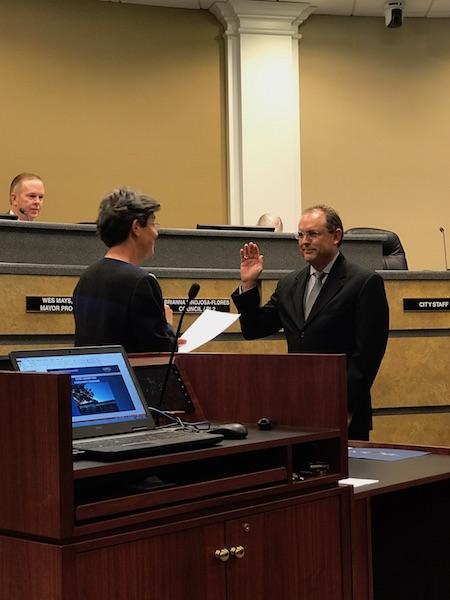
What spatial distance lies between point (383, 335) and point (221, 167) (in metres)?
4.98

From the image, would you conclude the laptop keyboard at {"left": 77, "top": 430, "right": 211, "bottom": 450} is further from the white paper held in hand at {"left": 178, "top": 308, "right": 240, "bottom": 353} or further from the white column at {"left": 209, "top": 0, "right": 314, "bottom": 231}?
the white column at {"left": 209, "top": 0, "right": 314, "bottom": 231}

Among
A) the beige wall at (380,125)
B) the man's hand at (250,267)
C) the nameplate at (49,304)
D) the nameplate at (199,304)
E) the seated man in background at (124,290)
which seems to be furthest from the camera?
the beige wall at (380,125)

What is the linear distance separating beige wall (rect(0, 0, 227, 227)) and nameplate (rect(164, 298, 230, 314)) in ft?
9.16

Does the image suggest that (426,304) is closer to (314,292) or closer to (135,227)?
(314,292)

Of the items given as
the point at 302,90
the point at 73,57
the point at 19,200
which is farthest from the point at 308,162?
the point at 19,200

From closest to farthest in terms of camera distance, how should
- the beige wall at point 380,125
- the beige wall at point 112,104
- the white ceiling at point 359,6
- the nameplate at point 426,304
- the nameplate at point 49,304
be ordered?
the nameplate at point 49,304, the nameplate at point 426,304, the beige wall at point 112,104, the white ceiling at point 359,6, the beige wall at point 380,125

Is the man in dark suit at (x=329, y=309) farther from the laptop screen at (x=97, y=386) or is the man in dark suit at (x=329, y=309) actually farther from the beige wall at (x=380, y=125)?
the beige wall at (x=380, y=125)

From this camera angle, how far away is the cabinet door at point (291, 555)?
208 cm

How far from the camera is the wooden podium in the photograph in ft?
5.74

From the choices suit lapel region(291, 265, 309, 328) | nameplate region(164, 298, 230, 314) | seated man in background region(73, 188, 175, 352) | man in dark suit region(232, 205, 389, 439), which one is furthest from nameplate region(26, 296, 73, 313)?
seated man in background region(73, 188, 175, 352)

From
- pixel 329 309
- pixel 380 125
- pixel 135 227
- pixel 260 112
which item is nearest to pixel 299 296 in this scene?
pixel 329 309

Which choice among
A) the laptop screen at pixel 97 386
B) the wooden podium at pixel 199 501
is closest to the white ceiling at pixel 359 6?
the wooden podium at pixel 199 501

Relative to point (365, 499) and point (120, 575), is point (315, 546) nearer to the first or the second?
point (365, 499)

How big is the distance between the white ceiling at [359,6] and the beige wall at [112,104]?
11 centimetres
